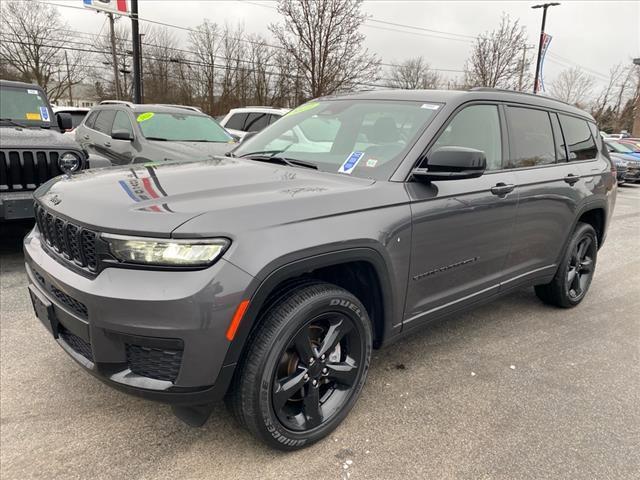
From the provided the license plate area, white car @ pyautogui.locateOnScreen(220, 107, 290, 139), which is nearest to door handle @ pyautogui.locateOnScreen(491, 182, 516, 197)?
the license plate area

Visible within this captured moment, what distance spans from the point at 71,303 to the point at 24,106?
5283mm

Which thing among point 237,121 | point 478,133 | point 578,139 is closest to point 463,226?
point 478,133

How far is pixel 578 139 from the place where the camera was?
412cm

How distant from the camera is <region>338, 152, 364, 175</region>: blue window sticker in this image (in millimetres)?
2652

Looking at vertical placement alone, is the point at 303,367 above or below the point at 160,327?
below

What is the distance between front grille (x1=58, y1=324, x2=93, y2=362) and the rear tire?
12.1 feet

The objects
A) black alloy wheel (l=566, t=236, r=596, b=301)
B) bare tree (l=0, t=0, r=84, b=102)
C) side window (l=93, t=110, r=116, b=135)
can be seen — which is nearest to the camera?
black alloy wheel (l=566, t=236, r=596, b=301)

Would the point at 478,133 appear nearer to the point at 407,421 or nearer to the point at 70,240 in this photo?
the point at 407,421

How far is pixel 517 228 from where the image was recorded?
3289 millimetres

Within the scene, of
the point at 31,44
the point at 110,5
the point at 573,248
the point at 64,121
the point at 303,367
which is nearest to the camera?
the point at 303,367

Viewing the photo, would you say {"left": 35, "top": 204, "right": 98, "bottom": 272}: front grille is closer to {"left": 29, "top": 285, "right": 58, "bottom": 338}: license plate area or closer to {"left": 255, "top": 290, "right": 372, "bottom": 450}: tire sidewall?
{"left": 29, "top": 285, "right": 58, "bottom": 338}: license plate area

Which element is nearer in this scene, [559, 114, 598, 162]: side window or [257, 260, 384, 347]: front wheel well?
[257, 260, 384, 347]: front wheel well

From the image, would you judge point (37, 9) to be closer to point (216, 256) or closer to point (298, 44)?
point (298, 44)

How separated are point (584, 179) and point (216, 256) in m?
3.48
